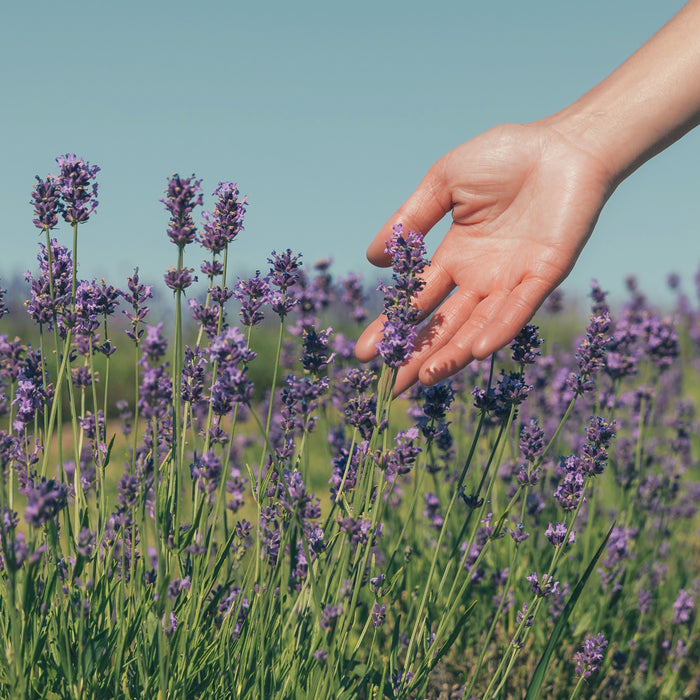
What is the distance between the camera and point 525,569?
371cm

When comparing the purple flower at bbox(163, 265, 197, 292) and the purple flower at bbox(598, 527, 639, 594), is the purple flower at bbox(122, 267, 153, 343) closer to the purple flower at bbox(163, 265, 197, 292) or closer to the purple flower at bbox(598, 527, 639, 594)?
the purple flower at bbox(163, 265, 197, 292)

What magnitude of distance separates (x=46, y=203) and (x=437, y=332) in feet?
4.71

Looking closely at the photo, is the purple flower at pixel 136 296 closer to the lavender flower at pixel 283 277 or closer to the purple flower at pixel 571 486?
the lavender flower at pixel 283 277

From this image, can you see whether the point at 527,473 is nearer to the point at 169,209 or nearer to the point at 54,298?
the point at 169,209

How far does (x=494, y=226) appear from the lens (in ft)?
11.1

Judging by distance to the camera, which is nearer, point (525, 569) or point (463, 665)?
point (463, 665)

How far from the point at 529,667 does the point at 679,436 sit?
8.36 feet

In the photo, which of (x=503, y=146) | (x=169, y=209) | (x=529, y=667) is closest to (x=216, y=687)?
(x=169, y=209)

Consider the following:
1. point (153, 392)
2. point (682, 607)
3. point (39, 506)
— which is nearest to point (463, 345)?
point (153, 392)

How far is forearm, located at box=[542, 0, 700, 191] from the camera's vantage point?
315 cm

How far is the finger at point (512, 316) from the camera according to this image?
247 centimetres

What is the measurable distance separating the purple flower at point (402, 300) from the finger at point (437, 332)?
47cm

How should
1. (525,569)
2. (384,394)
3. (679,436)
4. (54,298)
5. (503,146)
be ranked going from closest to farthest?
(384,394) < (54,298) < (503,146) < (525,569) < (679,436)

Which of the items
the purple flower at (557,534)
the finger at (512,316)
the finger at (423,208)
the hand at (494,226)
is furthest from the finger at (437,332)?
the purple flower at (557,534)
